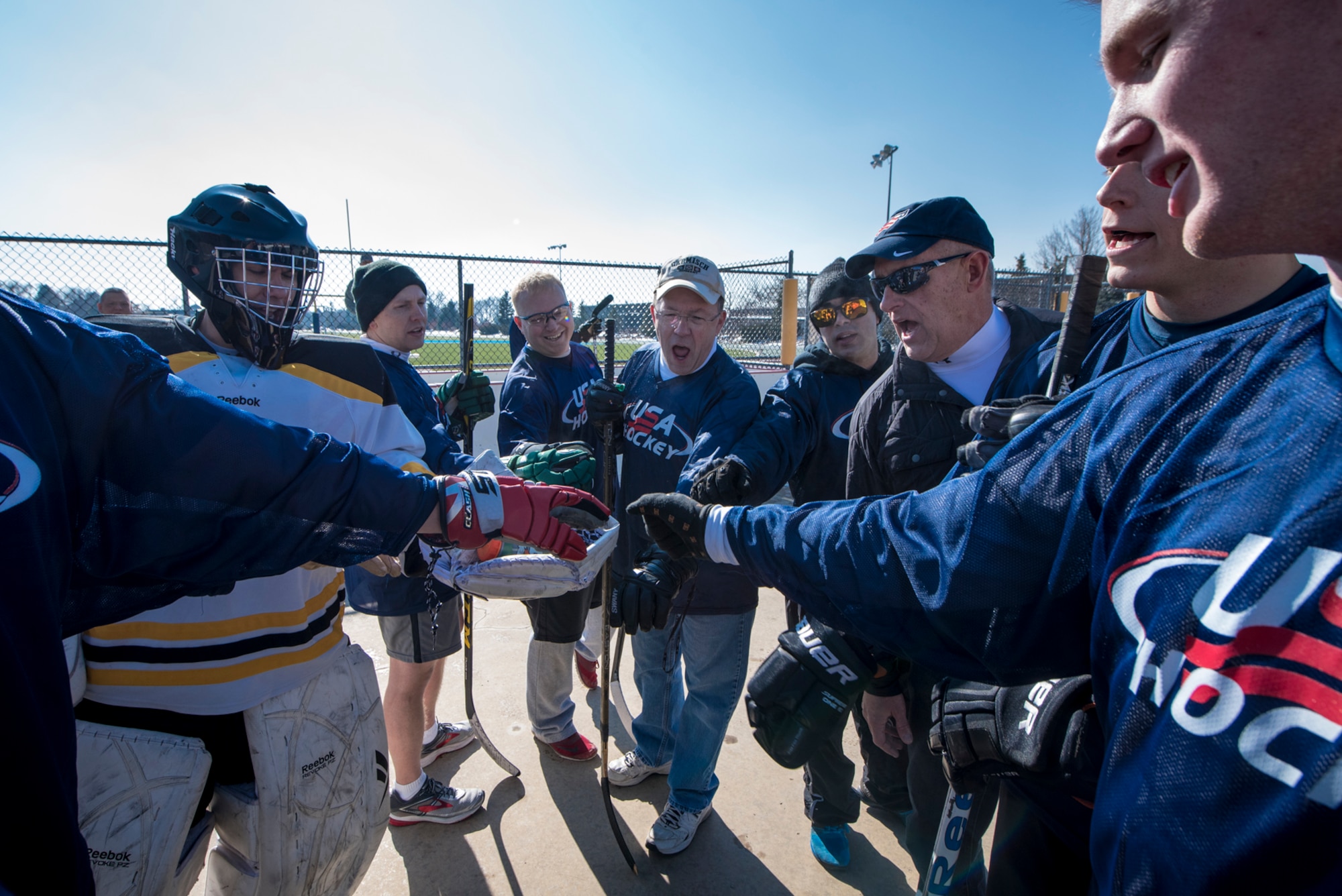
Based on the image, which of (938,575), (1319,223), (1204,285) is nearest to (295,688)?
(938,575)

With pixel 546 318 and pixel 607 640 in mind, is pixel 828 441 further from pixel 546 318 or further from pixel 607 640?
pixel 546 318

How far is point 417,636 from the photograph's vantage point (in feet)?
8.09

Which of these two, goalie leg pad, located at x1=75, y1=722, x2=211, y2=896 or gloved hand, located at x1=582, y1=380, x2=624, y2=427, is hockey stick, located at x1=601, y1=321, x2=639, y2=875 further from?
goalie leg pad, located at x1=75, y1=722, x2=211, y2=896

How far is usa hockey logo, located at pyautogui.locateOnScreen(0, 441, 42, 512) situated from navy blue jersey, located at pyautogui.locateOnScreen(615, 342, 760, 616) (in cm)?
172

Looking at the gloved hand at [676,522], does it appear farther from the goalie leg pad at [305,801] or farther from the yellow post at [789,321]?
the yellow post at [789,321]

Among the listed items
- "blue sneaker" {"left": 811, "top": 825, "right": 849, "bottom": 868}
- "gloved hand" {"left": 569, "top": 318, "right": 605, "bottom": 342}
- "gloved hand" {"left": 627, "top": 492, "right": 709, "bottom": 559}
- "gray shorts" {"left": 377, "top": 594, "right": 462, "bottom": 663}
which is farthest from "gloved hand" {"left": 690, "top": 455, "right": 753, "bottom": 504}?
"gloved hand" {"left": 569, "top": 318, "right": 605, "bottom": 342}

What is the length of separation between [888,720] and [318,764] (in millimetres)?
1685

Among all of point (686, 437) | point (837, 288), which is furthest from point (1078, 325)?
point (686, 437)

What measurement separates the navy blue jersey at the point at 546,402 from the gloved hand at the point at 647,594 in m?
1.17

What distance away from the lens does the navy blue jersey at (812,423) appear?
245 centimetres

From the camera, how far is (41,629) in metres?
0.88

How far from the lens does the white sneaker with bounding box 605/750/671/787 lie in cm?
280

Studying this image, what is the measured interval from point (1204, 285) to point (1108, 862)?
122cm

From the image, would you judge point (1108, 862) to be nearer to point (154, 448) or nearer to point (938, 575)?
point (938, 575)
